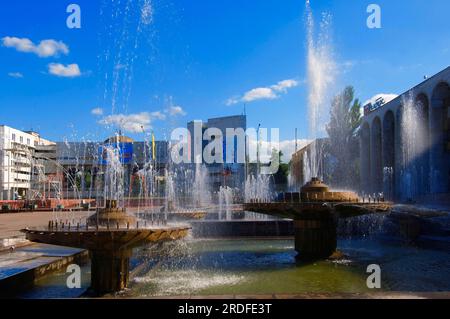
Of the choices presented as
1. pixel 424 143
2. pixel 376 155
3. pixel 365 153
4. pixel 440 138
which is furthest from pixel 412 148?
pixel 365 153

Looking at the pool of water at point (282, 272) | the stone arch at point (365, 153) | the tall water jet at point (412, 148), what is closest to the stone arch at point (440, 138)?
the tall water jet at point (412, 148)

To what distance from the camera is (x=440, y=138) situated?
Answer: 3086cm

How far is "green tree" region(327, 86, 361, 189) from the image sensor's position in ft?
156

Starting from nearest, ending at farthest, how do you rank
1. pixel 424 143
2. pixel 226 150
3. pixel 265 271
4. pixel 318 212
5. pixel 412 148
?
pixel 265 271 → pixel 318 212 → pixel 424 143 → pixel 412 148 → pixel 226 150

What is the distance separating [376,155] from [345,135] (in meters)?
5.50

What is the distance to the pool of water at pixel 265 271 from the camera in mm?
9102

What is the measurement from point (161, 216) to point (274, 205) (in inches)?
358

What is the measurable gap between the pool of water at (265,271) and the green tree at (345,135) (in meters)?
32.4

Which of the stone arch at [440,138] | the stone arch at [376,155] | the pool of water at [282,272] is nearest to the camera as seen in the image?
the pool of water at [282,272]

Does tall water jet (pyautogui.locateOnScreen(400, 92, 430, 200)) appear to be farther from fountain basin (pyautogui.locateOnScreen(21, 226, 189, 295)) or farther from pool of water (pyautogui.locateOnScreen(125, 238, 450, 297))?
fountain basin (pyautogui.locateOnScreen(21, 226, 189, 295))

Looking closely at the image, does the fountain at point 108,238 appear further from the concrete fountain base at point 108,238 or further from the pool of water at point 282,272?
the pool of water at point 282,272

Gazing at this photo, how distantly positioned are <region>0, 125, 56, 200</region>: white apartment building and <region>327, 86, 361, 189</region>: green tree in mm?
42775

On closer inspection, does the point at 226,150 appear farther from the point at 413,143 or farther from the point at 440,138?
the point at 440,138

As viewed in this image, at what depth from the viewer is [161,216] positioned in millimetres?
20250
